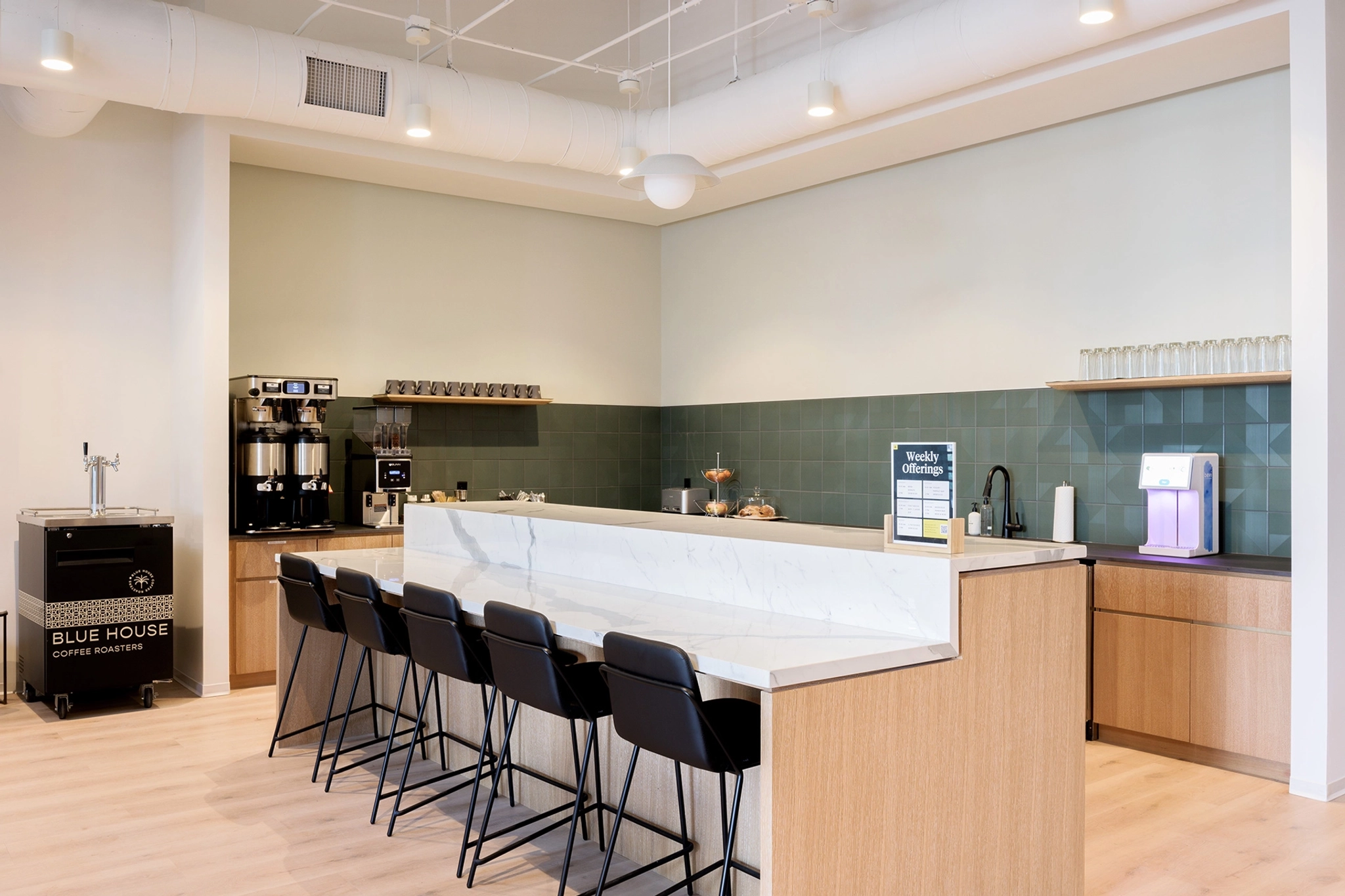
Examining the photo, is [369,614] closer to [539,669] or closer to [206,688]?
[539,669]

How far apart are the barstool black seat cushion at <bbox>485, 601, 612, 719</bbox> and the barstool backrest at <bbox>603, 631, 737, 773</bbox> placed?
175mm

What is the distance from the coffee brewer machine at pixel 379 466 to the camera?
6.32 meters

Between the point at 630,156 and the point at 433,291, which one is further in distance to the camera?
the point at 433,291

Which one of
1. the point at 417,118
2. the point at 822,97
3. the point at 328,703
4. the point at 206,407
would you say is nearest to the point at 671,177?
the point at 822,97

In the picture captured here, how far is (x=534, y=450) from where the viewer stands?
742cm

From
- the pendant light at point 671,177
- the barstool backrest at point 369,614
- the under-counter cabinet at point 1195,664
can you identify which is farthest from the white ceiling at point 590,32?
the barstool backrest at point 369,614

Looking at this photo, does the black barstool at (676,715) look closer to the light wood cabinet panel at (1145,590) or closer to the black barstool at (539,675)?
the black barstool at (539,675)

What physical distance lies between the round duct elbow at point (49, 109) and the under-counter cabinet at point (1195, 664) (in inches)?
208

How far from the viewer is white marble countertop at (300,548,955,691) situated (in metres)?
2.51

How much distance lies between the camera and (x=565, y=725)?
3.81 meters

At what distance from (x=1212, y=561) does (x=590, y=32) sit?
16.7 feet

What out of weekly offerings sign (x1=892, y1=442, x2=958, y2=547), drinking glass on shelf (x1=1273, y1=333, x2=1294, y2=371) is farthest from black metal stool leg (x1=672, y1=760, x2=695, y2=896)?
drinking glass on shelf (x1=1273, y1=333, x2=1294, y2=371)

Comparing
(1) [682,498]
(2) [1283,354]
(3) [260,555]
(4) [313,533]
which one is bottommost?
(3) [260,555]

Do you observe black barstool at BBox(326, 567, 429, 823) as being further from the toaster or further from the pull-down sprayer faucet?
the toaster
